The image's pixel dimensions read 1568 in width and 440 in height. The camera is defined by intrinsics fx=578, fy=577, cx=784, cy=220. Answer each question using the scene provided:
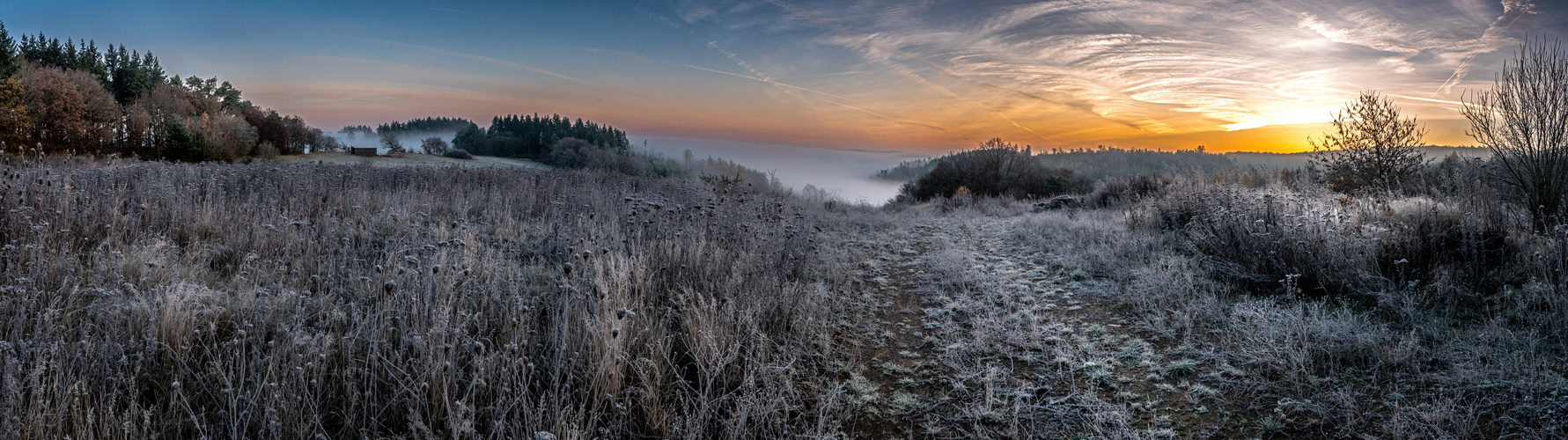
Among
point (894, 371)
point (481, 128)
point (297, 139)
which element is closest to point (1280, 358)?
point (894, 371)

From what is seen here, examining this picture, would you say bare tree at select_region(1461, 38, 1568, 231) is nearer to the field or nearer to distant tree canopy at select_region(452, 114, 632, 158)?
the field

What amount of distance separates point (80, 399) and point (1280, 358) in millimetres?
6064

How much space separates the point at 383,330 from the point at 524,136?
5605cm

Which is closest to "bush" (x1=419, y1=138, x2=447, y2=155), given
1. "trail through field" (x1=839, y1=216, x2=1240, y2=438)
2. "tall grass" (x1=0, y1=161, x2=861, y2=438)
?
"tall grass" (x1=0, y1=161, x2=861, y2=438)

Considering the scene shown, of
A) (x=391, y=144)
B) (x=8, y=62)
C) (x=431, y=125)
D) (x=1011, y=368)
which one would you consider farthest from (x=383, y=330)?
(x=431, y=125)

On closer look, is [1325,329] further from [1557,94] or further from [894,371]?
[1557,94]

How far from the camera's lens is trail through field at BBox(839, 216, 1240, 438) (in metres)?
3.04

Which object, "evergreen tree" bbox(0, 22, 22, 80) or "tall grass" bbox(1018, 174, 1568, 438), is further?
"evergreen tree" bbox(0, 22, 22, 80)

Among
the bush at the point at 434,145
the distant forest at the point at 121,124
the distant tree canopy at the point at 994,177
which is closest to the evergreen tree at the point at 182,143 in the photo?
the distant forest at the point at 121,124

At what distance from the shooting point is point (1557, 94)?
24.1ft

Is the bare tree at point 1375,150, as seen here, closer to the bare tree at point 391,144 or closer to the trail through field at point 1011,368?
the trail through field at point 1011,368

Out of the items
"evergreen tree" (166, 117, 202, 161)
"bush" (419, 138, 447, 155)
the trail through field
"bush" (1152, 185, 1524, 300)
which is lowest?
the trail through field

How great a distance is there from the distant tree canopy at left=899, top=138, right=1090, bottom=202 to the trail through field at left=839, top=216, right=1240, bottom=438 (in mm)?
21224

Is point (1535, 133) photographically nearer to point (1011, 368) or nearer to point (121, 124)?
point (1011, 368)
